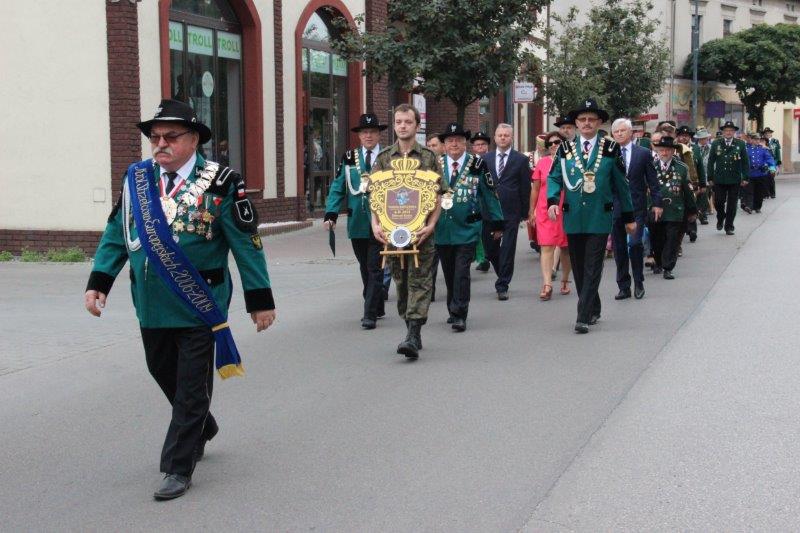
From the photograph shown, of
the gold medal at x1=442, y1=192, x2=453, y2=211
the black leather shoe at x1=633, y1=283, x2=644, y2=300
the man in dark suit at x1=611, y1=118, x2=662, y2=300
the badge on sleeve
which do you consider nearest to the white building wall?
the man in dark suit at x1=611, y1=118, x2=662, y2=300

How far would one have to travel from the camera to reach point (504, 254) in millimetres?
11930

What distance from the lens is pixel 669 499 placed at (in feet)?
16.2

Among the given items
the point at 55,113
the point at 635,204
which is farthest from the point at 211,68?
the point at 635,204

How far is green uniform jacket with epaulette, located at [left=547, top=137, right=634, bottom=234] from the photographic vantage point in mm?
9555

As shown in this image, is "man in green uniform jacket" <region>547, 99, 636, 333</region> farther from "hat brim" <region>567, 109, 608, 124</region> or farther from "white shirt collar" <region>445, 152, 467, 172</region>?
"white shirt collar" <region>445, 152, 467, 172</region>

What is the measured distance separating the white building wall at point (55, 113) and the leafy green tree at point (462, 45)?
5.36 m

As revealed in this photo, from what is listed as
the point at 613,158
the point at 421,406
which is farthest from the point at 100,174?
the point at 421,406

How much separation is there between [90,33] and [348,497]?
12328 millimetres

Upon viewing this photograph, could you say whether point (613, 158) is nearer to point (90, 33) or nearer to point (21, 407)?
point (21, 407)

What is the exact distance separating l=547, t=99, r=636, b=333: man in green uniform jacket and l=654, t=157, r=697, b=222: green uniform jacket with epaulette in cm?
376

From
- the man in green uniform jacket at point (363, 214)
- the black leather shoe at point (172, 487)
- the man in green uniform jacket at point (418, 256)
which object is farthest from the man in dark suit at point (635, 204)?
the black leather shoe at point (172, 487)

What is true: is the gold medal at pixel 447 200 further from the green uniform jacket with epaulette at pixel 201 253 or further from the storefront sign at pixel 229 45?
the storefront sign at pixel 229 45

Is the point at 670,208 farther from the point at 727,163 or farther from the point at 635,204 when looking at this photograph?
the point at 727,163

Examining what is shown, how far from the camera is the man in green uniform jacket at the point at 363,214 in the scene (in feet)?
32.9
